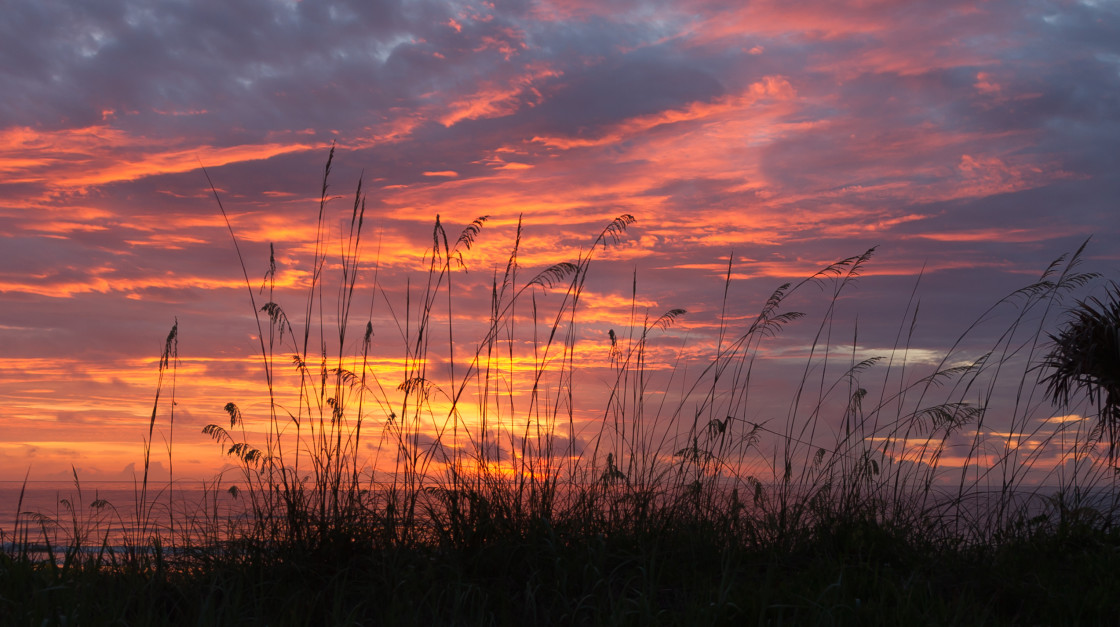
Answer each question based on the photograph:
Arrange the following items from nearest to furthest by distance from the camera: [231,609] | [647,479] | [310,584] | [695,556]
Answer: [231,609] < [310,584] < [695,556] < [647,479]

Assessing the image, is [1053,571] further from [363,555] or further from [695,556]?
[363,555]

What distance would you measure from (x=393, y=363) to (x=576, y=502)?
4.92 ft

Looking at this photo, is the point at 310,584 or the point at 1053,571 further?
the point at 1053,571

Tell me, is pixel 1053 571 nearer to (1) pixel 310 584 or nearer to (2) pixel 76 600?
(1) pixel 310 584

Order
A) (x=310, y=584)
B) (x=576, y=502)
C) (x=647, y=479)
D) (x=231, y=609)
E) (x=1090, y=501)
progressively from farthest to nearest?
(x=1090, y=501) < (x=647, y=479) < (x=576, y=502) < (x=310, y=584) < (x=231, y=609)

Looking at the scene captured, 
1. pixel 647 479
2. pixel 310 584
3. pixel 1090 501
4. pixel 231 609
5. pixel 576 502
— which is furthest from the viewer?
pixel 1090 501

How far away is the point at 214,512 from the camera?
4.34 metres

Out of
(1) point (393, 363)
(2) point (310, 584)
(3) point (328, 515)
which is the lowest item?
(2) point (310, 584)

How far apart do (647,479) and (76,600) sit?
2.94 meters

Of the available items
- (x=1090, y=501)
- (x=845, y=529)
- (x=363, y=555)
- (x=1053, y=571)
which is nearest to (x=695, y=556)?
(x=845, y=529)

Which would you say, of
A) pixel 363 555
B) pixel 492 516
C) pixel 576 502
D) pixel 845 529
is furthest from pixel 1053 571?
pixel 363 555

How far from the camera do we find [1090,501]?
5.33 metres

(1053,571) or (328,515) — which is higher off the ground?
(328,515)

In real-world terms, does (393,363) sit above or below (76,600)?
above
